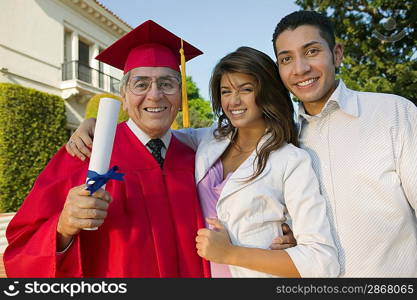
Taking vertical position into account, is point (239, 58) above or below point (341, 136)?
above

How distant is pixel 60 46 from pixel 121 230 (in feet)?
38.8

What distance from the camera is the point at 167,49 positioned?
2.14 meters

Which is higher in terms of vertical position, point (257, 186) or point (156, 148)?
point (156, 148)

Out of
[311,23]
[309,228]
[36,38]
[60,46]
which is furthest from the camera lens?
[60,46]

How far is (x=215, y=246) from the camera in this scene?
151 cm

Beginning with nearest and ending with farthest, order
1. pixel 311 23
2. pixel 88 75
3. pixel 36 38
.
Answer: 1. pixel 311 23
2. pixel 36 38
3. pixel 88 75

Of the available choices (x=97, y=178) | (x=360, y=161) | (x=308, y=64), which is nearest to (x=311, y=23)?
(x=308, y=64)

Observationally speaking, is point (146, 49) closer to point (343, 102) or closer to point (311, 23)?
point (311, 23)

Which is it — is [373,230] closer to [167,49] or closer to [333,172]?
[333,172]

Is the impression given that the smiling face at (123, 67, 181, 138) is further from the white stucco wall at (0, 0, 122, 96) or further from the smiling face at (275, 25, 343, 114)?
the white stucco wall at (0, 0, 122, 96)

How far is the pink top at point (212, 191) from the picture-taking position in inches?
66.5

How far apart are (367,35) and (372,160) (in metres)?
8.71

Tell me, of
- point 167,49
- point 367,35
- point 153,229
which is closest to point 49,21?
point 367,35

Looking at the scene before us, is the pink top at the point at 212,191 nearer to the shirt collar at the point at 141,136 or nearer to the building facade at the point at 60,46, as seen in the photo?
the shirt collar at the point at 141,136
